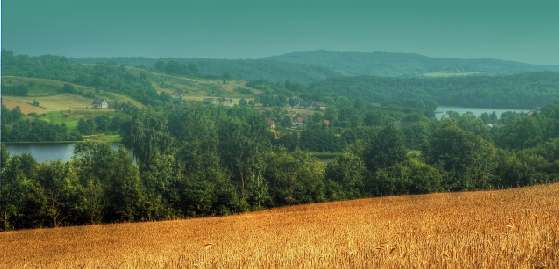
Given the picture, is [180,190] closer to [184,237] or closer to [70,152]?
[184,237]

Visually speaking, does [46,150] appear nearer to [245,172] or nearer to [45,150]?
[45,150]

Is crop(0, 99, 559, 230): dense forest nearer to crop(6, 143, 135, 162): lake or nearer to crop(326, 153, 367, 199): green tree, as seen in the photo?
crop(326, 153, 367, 199): green tree

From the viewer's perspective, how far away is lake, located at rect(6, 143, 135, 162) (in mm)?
134200

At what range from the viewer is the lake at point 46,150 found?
440ft

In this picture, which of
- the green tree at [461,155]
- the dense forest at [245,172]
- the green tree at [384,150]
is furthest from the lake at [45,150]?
the green tree at [461,155]

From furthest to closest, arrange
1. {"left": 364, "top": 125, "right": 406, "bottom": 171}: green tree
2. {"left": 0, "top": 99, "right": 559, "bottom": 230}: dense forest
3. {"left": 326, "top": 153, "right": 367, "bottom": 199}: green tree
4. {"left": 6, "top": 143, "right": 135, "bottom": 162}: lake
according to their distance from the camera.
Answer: {"left": 6, "top": 143, "right": 135, "bottom": 162}: lake < {"left": 364, "top": 125, "right": 406, "bottom": 171}: green tree < {"left": 326, "top": 153, "right": 367, "bottom": 199}: green tree < {"left": 0, "top": 99, "right": 559, "bottom": 230}: dense forest

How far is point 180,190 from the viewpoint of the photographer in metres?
49.2

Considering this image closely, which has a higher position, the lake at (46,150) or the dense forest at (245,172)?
the dense forest at (245,172)

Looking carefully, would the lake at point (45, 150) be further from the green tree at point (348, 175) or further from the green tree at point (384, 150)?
the green tree at point (348, 175)

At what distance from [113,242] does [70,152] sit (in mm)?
124433

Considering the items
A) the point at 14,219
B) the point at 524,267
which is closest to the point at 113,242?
the point at 14,219

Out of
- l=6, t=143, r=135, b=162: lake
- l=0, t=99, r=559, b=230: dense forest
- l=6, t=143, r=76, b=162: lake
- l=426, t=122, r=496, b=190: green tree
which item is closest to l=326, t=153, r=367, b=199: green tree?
l=0, t=99, r=559, b=230: dense forest

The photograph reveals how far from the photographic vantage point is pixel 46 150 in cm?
14988

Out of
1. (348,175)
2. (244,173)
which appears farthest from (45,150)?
(348,175)
